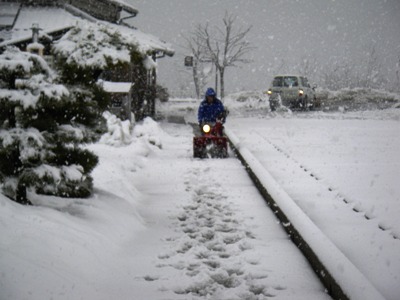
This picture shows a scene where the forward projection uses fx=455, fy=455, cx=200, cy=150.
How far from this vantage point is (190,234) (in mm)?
5121

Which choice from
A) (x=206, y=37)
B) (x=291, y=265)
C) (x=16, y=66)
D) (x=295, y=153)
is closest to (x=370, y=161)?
(x=295, y=153)

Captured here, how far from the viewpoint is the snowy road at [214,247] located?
3.79 meters

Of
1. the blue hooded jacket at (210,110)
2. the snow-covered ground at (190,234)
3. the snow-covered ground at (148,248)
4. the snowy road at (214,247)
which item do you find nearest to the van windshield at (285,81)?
the blue hooded jacket at (210,110)

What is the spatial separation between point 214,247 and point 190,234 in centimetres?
51

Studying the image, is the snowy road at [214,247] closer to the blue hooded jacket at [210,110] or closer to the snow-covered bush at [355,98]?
the blue hooded jacket at [210,110]

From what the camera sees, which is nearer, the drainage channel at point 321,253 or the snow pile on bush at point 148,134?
the drainage channel at point 321,253

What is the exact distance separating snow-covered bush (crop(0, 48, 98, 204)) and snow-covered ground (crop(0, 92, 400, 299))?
34 cm

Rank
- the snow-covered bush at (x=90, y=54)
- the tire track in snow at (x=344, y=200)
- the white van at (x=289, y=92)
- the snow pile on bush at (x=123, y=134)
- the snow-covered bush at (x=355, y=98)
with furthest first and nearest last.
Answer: the snow-covered bush at (x=355, y=98)
the white van at (x=289, y=92)
the snow pile on bush at (x=123, y=134)
the snow-covered bush at (x=90, y=54)
the tire track in snow at (x=344, y=200)

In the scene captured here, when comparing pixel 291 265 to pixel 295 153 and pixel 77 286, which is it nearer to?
pixel 77 286

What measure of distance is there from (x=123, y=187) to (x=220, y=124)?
13.9 feet

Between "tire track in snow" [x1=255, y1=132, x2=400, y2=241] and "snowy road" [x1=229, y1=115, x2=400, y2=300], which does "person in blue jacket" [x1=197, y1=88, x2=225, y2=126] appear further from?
"tire track in snow" [x1=255, y1=132, x2=400, y2=241]

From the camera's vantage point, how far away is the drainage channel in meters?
3.30

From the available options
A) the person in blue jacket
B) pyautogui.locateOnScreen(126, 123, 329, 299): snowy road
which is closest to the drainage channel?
pyautogui.locateOnScreen(126, 123, 329, 299): snowy road

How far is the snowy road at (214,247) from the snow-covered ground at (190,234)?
13 mm
